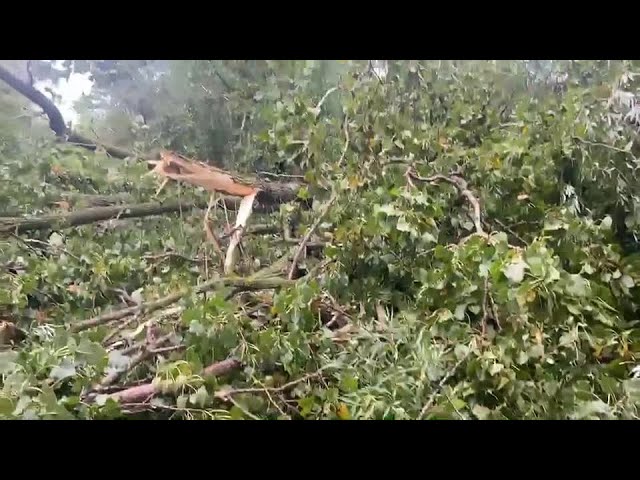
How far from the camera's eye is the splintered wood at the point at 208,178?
1916 millimetres

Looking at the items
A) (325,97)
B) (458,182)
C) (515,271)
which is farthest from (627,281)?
(325,97)

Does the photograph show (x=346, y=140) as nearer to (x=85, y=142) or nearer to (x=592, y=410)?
(x=85, y=142)

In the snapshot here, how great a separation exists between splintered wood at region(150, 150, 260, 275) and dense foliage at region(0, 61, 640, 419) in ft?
0.11

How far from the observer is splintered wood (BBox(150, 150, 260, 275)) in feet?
6.29

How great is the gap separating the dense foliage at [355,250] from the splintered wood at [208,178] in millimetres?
34

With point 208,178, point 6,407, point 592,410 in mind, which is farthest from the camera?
point 208,178

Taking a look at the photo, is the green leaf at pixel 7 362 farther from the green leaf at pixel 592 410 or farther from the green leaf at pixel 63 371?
the green leaf at pixel 592 410

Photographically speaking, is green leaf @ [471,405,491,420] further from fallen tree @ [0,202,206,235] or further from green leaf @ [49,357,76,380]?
green leaf @ [49,357,76,380]

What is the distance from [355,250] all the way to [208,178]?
18.8 inches

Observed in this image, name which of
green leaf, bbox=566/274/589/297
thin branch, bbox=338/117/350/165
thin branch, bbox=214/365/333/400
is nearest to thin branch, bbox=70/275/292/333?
thin branch, bbox=214/365/333/400

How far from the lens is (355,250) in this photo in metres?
1.87
